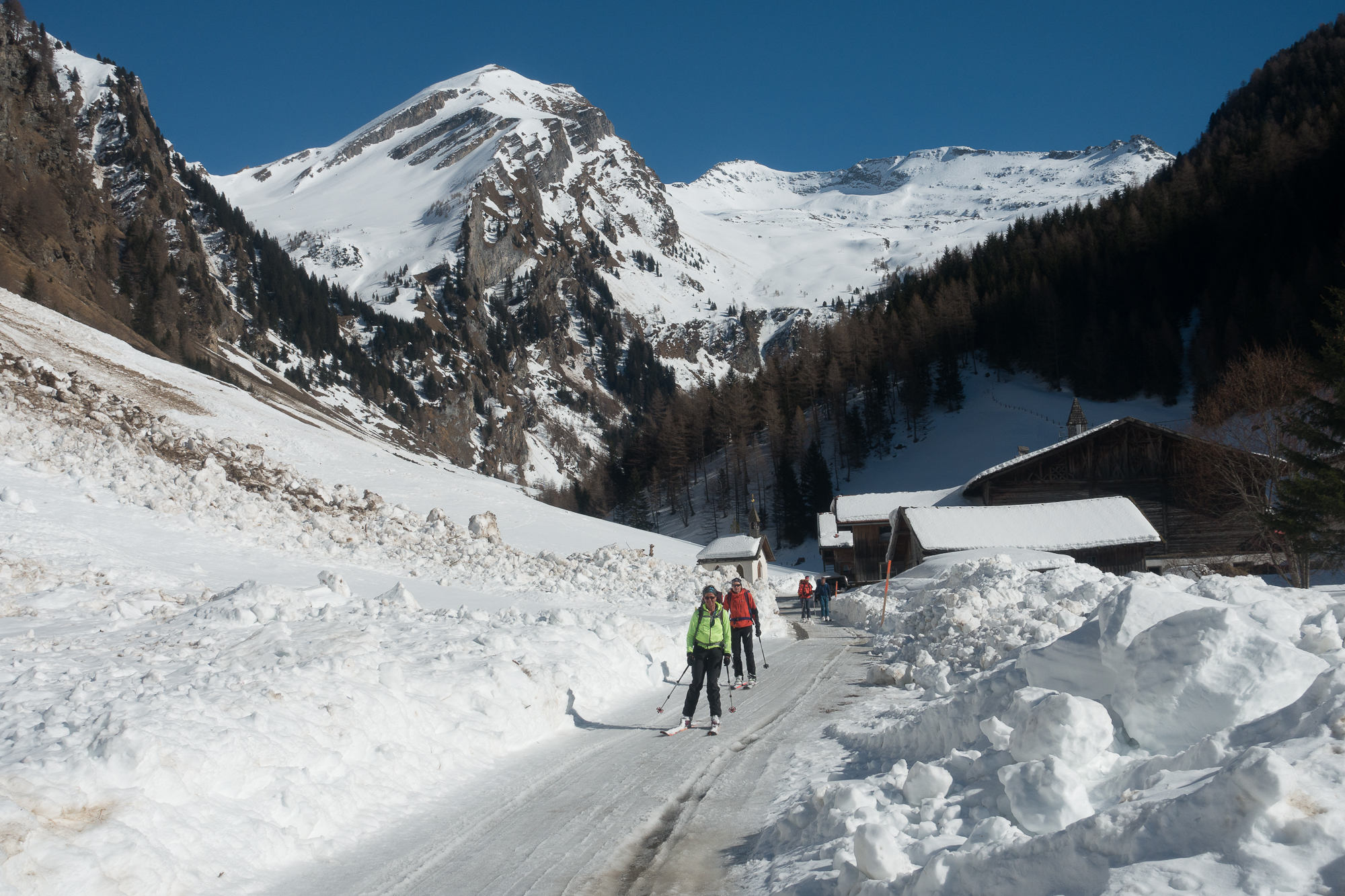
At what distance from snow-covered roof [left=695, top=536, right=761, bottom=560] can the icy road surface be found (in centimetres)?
3427

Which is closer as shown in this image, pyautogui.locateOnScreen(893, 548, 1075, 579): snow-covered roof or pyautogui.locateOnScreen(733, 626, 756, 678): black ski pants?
pyautogui.locateOnScreen(733, 626, 756, 678): black ski pants

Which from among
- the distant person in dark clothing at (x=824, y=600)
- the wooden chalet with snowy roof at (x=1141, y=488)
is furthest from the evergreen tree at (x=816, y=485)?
the distant person in dark clothing at (x=824, y=600)

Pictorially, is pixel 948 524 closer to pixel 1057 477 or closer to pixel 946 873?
pixel 1057 477

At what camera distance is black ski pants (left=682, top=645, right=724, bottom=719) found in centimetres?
931

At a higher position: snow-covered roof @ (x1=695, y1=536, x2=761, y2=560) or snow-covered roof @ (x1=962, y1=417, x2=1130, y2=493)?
snow-covered roof @ (x1=962, y1=417, x2=1130, y2=493)

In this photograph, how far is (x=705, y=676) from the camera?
32.0 ft

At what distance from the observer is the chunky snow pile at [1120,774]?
3021 millimetres

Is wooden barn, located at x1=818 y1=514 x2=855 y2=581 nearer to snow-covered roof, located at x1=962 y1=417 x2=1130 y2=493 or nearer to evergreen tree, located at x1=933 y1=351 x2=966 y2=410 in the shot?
snow-covered roof, located at x1=962 y1=417 x2=1130 y2=493

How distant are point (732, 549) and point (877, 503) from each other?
390 inches

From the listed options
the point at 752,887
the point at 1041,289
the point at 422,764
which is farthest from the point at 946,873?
the point at 1041,289

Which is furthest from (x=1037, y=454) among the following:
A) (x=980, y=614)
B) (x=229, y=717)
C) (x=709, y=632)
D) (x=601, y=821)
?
(x=229, y=717)

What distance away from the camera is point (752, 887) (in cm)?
479

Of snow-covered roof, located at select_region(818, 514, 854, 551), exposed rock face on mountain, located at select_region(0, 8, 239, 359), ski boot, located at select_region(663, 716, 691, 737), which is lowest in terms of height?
ski boot, located at select_region(663, 716, 691, 737)

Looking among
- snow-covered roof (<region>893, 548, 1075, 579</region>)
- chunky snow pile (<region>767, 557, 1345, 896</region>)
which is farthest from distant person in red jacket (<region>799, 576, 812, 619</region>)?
chunky snow pile (<region>767, 557, 1345, 896</region>)
